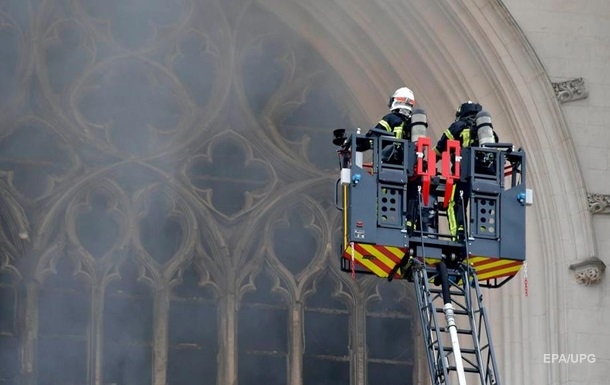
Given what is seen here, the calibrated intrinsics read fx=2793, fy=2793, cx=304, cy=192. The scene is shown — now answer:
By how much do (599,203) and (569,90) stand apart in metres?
1.04

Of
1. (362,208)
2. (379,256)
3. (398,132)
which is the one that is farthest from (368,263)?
(398,132)

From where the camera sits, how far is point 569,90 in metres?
24.0

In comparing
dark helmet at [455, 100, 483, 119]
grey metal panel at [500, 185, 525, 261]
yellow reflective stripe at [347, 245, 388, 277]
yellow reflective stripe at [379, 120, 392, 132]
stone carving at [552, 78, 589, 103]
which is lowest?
yellow reflective stripe at [347, 245, 388, 277]

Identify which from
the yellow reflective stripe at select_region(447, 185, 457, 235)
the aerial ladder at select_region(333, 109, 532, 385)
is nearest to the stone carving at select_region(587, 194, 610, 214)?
the aerial ladder at select_region(333, 109, 532, 385)

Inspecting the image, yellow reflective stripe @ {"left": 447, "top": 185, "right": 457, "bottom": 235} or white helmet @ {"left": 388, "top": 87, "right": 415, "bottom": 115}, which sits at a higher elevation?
white helmet @ {"left": 388, "top": 87, "right": 415, "bottom": 115}

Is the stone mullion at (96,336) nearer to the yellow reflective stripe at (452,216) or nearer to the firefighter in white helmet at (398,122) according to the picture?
the firefighter in white helmet at (398,122)

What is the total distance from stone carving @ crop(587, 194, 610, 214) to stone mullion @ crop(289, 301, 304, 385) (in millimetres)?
2741

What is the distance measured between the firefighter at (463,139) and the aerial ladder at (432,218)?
0.7 inches

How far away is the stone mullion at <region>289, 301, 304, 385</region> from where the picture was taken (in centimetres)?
2423

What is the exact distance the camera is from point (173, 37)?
25.2 meters

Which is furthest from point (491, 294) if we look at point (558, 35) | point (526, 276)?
point (558, 35)

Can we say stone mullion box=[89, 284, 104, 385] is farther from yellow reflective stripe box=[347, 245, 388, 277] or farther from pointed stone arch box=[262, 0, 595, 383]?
yellow reflective stripe box=[347, 245, 388, 277]

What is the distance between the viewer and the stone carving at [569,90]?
945 inches

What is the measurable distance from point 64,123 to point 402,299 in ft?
11.1
